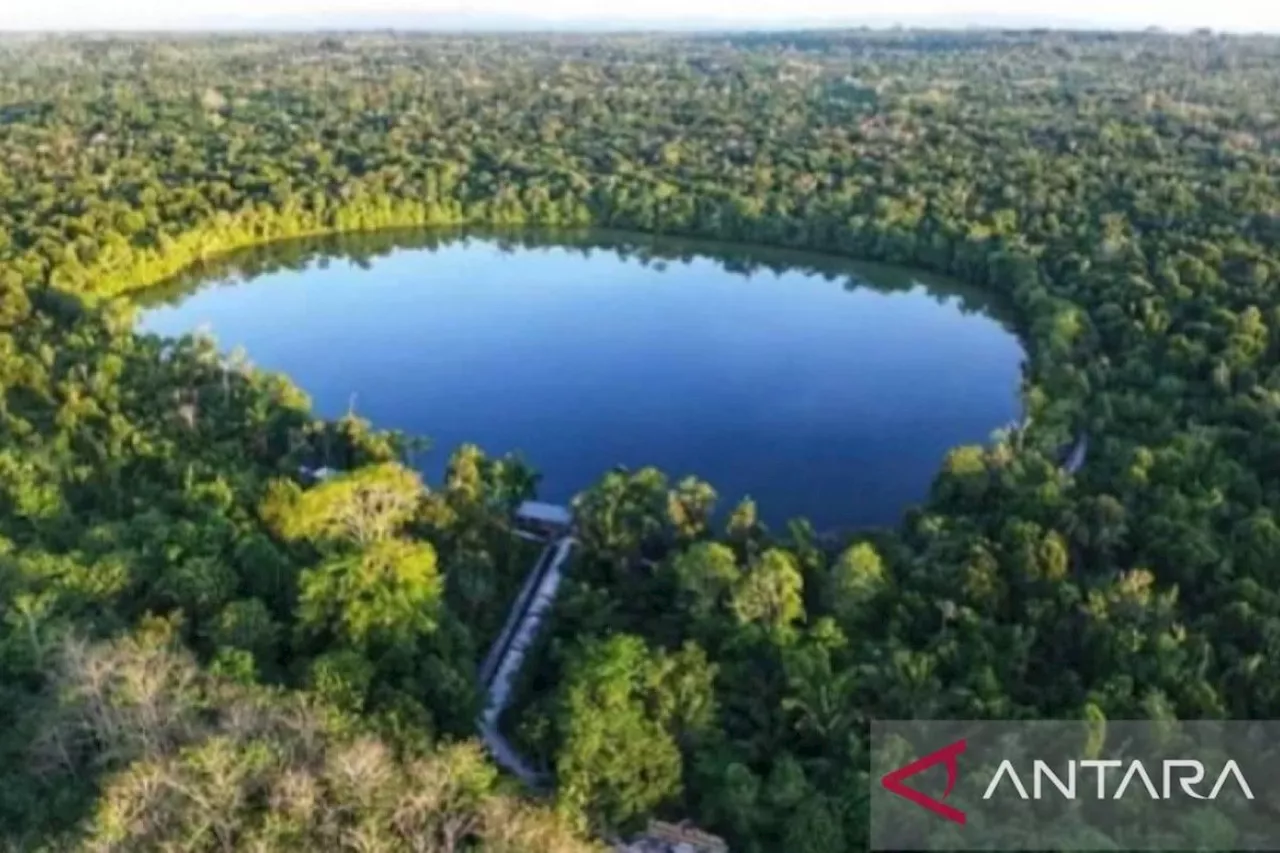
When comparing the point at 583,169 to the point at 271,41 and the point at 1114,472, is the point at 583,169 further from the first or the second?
the point at 271,41

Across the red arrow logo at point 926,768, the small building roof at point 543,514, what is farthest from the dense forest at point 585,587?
the red arrow logo at point 926,768

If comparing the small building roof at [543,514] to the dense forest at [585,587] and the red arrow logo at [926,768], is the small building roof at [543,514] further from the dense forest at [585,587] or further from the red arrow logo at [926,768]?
the red arrow logo at [926,768]

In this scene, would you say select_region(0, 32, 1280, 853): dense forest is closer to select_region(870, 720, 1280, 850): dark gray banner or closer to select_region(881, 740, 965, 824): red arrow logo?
select_region(870, 720, 1280, 850): dark gray banner

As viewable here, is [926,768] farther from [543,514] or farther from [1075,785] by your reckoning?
[543,514]

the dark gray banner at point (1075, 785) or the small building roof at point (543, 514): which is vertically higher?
the dark gray banner at point (1075, 785)

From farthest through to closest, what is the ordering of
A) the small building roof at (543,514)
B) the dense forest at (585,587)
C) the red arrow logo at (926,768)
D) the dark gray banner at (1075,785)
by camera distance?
the small building roof at (543,514), the dense forest at (585,587), the red arrow logo at (926,768), the dark gray banner at (1075,785)

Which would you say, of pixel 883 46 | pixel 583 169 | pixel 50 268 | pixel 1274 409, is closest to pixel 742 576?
pixel 1274 409
